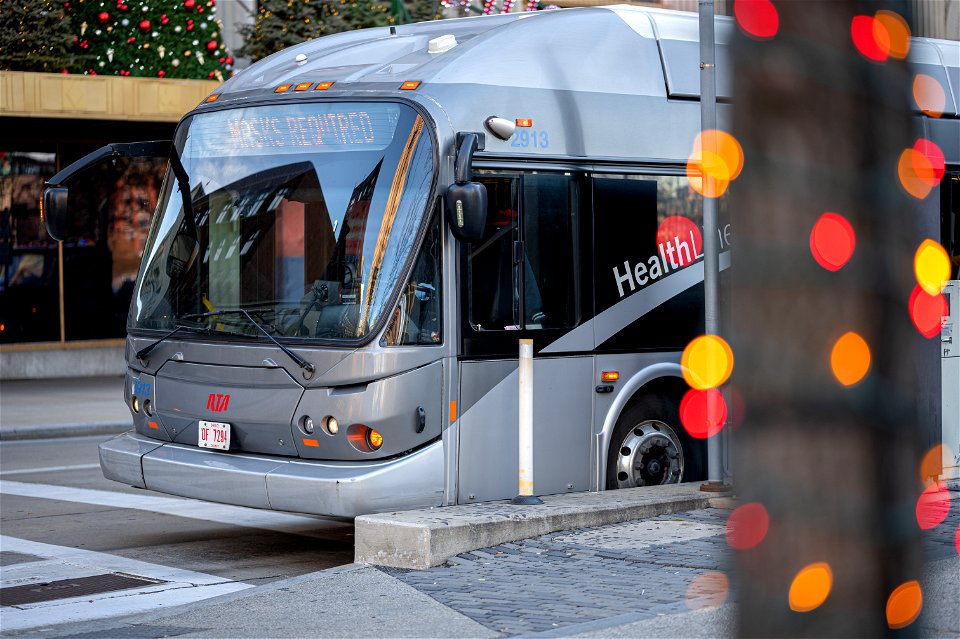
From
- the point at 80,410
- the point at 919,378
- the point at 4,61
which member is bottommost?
the point at 80,410

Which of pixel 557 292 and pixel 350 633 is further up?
pixel 557 292

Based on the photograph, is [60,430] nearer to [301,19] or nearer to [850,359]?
[301,19]

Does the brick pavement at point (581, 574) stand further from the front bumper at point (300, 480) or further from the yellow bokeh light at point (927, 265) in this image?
the yellow bokeh light at point (927, 265)

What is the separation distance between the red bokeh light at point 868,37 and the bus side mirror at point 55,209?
8.50m

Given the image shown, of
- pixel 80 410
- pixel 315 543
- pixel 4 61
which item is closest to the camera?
pixel 315 543

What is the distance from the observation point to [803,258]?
1.36 metres

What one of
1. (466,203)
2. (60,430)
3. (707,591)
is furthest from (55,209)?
(60,430)

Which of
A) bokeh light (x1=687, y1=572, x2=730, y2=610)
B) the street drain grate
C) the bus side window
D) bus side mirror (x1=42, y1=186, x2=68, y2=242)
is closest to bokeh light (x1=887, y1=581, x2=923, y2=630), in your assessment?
bokeh light (x1=687, y1=572, x2=730, y2=610)

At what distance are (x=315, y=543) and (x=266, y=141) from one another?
266 centimetres

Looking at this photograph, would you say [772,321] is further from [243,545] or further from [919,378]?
[243,545]

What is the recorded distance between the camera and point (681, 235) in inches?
396

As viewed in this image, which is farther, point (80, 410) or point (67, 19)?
point (67, 19)

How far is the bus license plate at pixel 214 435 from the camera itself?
346 inches

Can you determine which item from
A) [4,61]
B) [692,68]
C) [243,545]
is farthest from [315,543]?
[4,61]
